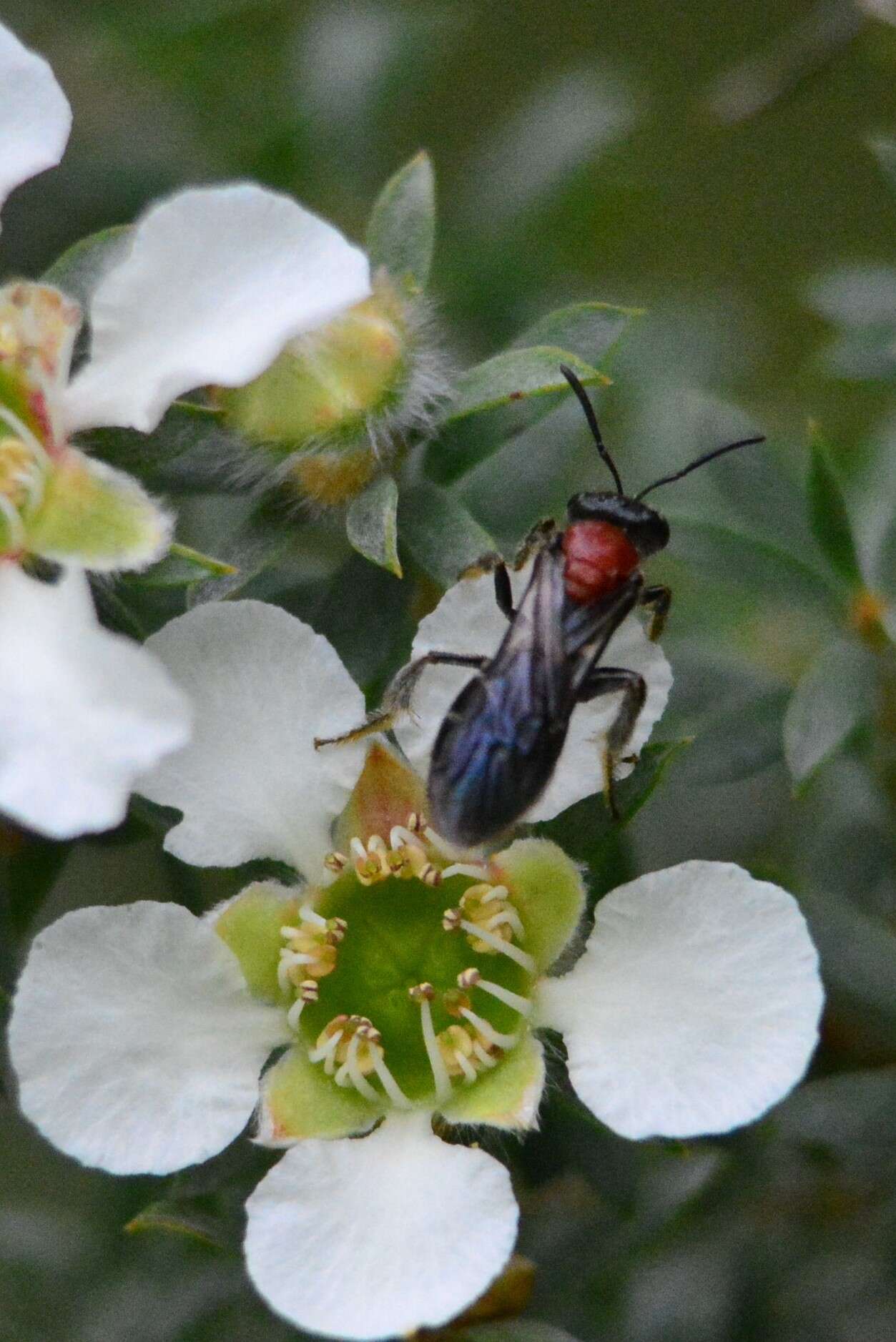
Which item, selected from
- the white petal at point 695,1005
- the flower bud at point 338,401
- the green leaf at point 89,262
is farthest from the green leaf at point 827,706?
the green leaf at point 89,262

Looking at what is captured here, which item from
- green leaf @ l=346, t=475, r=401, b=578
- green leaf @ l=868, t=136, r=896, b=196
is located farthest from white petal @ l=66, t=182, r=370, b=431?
green leaf @ l=868, t=136, r=896, b=196

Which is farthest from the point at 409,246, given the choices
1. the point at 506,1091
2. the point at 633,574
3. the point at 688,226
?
the point at 688,226

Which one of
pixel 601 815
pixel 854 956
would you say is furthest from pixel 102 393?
pixel 854 956

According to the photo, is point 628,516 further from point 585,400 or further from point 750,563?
point 750,563

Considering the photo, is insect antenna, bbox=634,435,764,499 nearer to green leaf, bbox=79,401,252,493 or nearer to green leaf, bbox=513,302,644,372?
green leaf, bbox=513,302,644,372

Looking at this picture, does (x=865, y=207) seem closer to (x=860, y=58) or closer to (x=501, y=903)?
(x=860, y=58)
